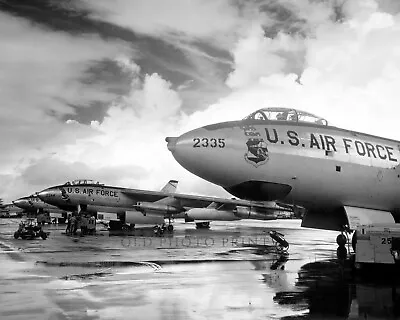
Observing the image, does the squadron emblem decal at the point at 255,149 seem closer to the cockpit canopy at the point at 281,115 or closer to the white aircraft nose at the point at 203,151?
the white aircraft nose at the point at 203,151

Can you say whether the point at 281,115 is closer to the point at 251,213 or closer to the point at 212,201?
the point at 212,201

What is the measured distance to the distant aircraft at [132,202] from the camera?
133 feet

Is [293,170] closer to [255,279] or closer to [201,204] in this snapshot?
[255,279]

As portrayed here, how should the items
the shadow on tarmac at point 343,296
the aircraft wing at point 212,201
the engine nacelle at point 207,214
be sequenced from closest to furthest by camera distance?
the shadow on tarmac at point 343,296
the aircraft wing at point 212,201
the engine nacelle at point 207,214

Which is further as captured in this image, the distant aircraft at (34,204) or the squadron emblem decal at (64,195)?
the distant aircraft at (34,204)

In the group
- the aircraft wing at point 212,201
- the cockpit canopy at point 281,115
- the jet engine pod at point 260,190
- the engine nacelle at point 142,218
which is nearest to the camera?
the jet engine pod at point 260,190

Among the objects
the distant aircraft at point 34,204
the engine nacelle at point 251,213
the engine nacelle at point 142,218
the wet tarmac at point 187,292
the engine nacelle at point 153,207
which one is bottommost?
the wet tarmac at point 187,292

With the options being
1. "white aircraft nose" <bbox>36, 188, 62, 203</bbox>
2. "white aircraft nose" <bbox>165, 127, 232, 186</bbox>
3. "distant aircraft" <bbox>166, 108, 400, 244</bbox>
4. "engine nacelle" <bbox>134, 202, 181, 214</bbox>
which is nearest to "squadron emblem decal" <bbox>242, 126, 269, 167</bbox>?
"distant aircraft" <bbox>166, 108, 400, 244</bbox>

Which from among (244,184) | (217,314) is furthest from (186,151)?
(217,314)

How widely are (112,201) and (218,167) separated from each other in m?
33.2

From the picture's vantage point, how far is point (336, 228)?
14164 millimetres

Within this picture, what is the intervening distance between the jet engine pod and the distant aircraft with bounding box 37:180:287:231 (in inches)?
1113

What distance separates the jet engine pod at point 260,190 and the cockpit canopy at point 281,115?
1946 mm

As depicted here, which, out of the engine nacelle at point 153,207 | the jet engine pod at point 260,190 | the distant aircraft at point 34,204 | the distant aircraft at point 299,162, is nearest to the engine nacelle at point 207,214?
the engine nacelle at point 153,207
